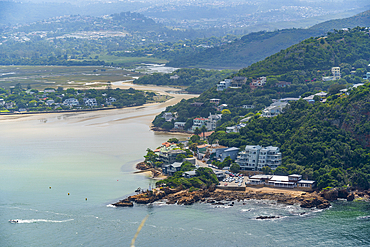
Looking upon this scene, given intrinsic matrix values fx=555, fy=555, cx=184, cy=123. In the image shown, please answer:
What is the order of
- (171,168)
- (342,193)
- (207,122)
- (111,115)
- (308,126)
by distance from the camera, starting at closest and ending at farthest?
1. (342,193)
2. (171,168)
3. (308,126)
4. (207,122)
5. (111,115)

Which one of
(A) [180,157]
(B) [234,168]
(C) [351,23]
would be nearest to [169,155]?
(A) [180,157]

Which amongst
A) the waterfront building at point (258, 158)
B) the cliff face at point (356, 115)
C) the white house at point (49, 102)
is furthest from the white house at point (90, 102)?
the cliff face at point (356, 115)

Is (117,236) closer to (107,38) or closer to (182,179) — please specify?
(182,179)

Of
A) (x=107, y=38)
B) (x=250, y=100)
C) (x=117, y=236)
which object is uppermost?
(x=107, y=38)

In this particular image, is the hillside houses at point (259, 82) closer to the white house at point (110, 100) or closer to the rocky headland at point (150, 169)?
the white house at point (110, 100)

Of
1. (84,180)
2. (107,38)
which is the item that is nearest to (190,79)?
(84,180)

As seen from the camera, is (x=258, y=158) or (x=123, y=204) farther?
(x=258, y=158)

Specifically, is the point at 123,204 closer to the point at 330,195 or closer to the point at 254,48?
the point at 330,195
